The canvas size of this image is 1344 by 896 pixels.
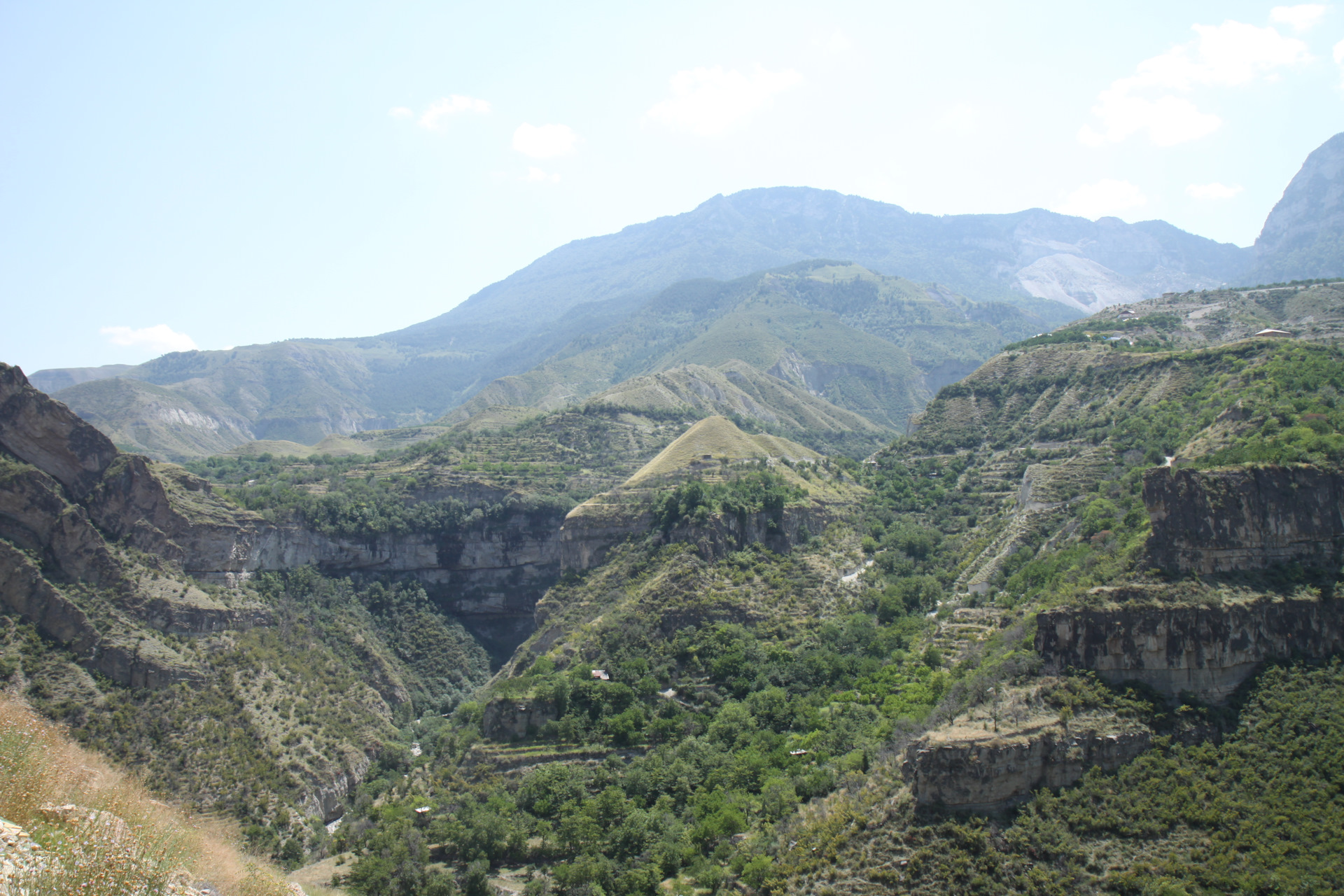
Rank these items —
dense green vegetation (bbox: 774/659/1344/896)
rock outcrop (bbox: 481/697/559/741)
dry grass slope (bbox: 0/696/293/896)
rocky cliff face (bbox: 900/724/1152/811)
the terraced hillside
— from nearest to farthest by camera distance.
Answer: dry grass slope (bbox: 0/696/293/896) → dense green vegetation (bbox: 774/659/1344/896) → rocky cliff face (bbox: 900/724/1152/811) → the terraced hillside → rock outcrop (bbox: 481/697/559/741)

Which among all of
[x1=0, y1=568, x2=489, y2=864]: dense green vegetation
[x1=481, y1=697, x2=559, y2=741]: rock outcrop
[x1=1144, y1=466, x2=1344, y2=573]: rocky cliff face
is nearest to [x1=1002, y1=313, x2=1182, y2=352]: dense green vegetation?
[x1=1144, y1=466, x2=1344, y2=573]: rocky cliff face

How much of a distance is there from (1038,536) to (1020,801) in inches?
1227

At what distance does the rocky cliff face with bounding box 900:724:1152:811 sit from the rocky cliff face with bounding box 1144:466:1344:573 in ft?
33.3

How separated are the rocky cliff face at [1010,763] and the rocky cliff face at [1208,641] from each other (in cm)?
350

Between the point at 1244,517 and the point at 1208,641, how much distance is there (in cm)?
700

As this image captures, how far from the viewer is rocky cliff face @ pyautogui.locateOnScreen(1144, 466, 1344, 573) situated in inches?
1743

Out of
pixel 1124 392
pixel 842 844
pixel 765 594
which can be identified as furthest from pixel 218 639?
pixel 1124 392

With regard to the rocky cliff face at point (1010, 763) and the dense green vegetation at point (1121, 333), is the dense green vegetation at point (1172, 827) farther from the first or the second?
the dense green vegetation at point (1121, 333)

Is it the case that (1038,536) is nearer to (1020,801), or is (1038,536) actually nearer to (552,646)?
(1020,801)

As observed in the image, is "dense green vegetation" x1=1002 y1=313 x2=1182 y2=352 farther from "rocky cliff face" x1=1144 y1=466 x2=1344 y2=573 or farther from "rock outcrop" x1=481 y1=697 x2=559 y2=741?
"rock outcrop" x1=481 y1=697 x2=559 y2=741

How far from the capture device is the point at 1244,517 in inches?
1758

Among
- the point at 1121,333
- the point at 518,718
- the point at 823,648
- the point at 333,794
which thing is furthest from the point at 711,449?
the point at 1121,333

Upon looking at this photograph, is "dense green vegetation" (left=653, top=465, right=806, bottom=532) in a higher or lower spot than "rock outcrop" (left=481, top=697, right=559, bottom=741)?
higher

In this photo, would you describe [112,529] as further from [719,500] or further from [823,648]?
[823,648]
